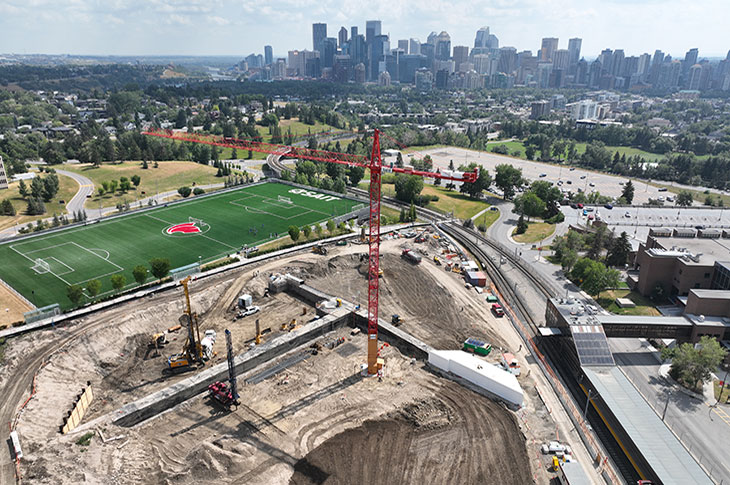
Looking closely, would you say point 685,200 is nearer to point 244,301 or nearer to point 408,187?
point 408,187

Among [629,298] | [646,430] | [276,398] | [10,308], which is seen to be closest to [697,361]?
[646,430]

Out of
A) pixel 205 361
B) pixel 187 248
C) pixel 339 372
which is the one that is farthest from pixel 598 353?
pixel 187 248

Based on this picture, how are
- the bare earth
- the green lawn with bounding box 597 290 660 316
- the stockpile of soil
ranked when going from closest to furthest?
the stockpile of soil < the bare earth < the green lawn with bounding box 597 290 660 316

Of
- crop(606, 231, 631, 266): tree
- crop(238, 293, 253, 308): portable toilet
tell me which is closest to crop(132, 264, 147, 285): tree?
crop(238, 293, 253, 308): portable toilet

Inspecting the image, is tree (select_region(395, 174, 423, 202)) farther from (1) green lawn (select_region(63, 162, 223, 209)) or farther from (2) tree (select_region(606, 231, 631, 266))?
(1) green lawn (select_region(63, 162, 223, 209))

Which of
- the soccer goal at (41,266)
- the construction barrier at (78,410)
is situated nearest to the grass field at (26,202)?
the soccer goal at (41,266)

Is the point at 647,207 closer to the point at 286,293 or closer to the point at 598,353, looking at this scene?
the point at 598,353

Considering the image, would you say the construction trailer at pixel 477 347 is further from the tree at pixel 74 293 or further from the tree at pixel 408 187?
the tree at pixel 408 187
